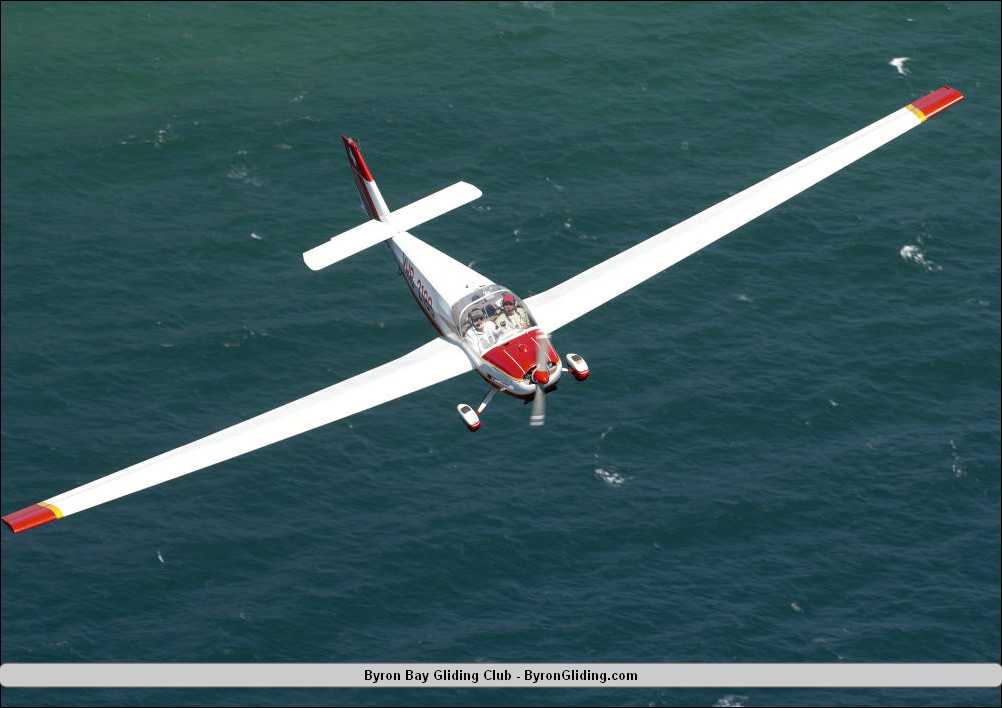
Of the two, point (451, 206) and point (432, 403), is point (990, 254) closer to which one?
point (432, 403)

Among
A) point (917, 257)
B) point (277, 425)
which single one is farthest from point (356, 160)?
point (917, 257)

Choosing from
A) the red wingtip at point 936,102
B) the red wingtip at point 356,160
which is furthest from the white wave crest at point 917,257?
the red wingtip at point 356,160

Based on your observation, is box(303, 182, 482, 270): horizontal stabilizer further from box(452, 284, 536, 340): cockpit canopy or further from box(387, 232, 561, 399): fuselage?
box(452, 284, 536, 340): cockpit canopy

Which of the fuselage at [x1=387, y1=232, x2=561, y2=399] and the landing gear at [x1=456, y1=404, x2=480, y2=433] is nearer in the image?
the landing gear at [x1=456, y1=404, x2=480, y2=433]

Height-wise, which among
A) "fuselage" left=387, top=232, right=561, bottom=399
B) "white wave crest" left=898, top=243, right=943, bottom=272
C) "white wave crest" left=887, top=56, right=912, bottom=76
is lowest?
"white wave crest" left=898, top=243, right=943, bottom=272
